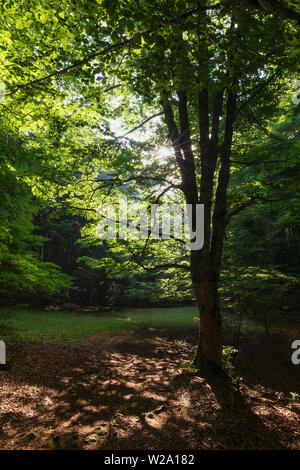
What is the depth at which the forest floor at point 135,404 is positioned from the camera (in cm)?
332

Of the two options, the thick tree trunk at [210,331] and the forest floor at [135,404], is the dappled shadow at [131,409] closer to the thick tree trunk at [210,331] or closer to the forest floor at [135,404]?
the forest floor at [135,404]

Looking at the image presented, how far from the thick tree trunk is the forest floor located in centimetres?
39

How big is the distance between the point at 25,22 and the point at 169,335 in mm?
13868

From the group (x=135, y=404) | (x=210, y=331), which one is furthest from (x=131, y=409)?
(x=210, y=331)

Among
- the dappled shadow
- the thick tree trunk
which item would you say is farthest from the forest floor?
the thick tree trunk

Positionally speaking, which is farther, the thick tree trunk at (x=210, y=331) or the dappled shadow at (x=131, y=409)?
the thick tree trunk at (x=210, y=331)

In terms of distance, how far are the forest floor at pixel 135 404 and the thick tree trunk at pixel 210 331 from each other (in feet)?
1.28

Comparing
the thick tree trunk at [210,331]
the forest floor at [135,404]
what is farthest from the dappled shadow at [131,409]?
the thick tree trunk at [210,331]

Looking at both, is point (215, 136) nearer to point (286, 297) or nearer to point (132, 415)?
point (132, 415)

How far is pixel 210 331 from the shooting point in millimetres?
5758

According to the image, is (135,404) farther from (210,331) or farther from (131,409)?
(210,331)

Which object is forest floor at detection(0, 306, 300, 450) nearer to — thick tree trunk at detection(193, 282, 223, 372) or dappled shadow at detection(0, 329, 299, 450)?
dappled shadow at detection(0, 329, 299, 450)

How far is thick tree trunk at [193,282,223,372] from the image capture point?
5.73m
